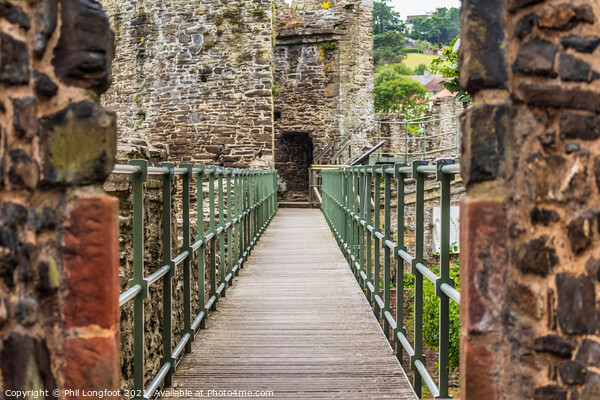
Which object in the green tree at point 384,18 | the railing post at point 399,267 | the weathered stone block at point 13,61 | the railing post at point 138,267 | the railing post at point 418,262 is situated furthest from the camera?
the green tree at point 384,18

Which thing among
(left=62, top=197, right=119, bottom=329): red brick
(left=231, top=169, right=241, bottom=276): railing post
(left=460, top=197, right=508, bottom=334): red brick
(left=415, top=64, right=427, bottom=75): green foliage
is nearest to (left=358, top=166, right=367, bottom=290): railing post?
(left=231, top=169, right=241, bottom=276): railing post

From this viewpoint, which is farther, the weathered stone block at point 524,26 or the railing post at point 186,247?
the railing post at point 186,247

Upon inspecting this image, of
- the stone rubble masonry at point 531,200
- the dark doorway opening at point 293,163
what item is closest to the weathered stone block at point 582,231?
the stone rubble masonry at point 531,200

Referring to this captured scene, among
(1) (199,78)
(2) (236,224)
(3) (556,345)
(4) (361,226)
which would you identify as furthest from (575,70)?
(1) (199,78)

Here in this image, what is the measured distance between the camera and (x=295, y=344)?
4.15 metres

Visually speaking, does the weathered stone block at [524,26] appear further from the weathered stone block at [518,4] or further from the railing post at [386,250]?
the railing post at [386,250]

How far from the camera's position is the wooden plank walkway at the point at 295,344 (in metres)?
3.37

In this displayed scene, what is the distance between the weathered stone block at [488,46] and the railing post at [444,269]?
0.61 m

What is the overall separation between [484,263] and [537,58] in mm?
641

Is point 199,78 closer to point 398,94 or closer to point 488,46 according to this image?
point 488,46

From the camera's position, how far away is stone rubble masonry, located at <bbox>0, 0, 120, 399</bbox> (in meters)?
1.92

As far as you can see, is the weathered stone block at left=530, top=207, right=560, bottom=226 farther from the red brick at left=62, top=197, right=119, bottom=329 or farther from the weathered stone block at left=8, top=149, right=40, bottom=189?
the weathered stone block at left=8, top=149, right=40, bottom=189

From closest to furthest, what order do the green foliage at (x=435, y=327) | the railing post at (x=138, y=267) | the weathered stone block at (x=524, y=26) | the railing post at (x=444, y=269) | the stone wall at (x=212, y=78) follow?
the weathered stone block at (x=524, y=26), the railing post at (x=444, y=269), the railing post at (x=138, y=267), the green foliage at (x=435, y=327), the stone wall at (x=212, y=78)

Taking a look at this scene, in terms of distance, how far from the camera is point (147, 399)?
2.75 meters
